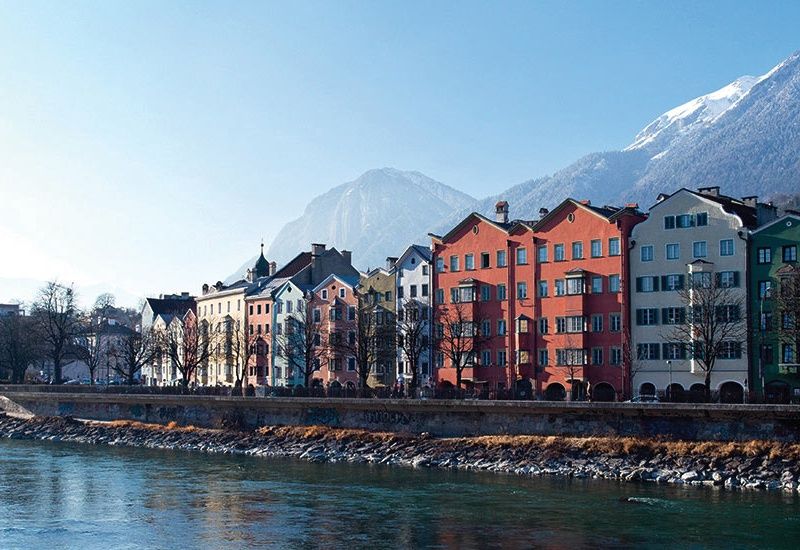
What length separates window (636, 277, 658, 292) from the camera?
86.2 metres

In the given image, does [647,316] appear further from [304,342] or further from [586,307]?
[304,342]

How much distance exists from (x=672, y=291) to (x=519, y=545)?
48.1m

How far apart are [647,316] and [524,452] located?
24.7 metres

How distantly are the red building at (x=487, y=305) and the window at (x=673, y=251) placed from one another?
13359 millimetres

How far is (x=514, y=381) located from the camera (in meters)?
93.9

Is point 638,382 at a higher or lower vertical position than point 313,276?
lower

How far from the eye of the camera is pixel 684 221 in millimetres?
84750

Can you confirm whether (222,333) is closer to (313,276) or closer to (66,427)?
(313,276)

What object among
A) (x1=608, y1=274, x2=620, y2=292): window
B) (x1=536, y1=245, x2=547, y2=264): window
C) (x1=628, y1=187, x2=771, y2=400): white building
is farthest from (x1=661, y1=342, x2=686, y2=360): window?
(x1=536, y1=245, x2=547, y2=264): window

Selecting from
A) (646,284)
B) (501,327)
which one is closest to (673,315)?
(646,284)

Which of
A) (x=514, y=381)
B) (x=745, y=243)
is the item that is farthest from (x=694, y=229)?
(x=514, y=381)

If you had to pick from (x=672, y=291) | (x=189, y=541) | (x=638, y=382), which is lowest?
(x=189, y=541)

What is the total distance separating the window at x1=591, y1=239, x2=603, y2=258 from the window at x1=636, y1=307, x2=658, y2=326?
591 centimetres

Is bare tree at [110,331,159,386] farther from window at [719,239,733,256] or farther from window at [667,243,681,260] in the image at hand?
window at [719,239,733,256]
